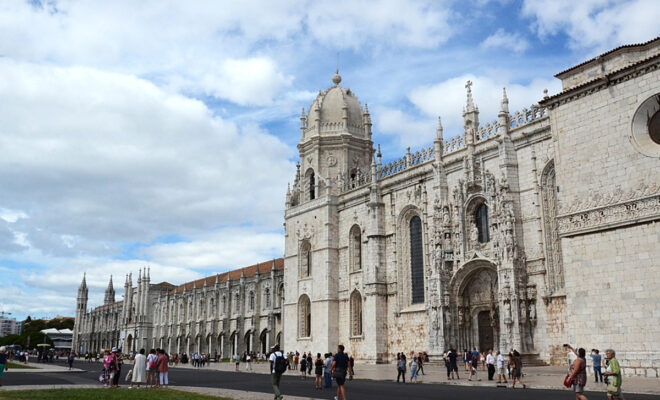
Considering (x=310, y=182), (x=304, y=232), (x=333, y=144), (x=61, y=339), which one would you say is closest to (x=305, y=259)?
(x=304, y=232)

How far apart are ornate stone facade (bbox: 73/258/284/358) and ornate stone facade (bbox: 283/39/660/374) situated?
15341 mm

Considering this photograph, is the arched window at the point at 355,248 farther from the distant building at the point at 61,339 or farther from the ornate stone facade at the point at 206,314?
the distant building at the point at 61,339

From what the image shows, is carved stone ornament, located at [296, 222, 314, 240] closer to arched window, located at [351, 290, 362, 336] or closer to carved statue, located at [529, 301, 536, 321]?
arched window, located at [351, 290, 362, 336]

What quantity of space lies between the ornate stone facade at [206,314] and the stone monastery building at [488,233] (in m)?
0.37

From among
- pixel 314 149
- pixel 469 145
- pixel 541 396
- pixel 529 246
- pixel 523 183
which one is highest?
pixel 314 149

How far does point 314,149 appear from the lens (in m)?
46.6

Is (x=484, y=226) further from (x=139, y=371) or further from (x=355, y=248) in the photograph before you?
(x=139, y=371)

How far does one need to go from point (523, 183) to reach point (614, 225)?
1032 centimetres

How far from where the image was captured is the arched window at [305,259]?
45.6 meters

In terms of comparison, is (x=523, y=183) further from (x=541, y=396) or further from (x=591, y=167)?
(x=541, y=396)

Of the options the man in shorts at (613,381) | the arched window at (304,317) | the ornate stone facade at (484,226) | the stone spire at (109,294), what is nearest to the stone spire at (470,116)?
the ornate stone facade at (484,226)

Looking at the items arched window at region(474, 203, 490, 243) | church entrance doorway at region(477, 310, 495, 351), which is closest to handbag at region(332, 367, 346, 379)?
arched window at region(474, 203, 490, 243)

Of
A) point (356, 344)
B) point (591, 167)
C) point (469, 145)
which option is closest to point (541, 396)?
point (591, 167)

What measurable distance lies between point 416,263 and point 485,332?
246 inches
